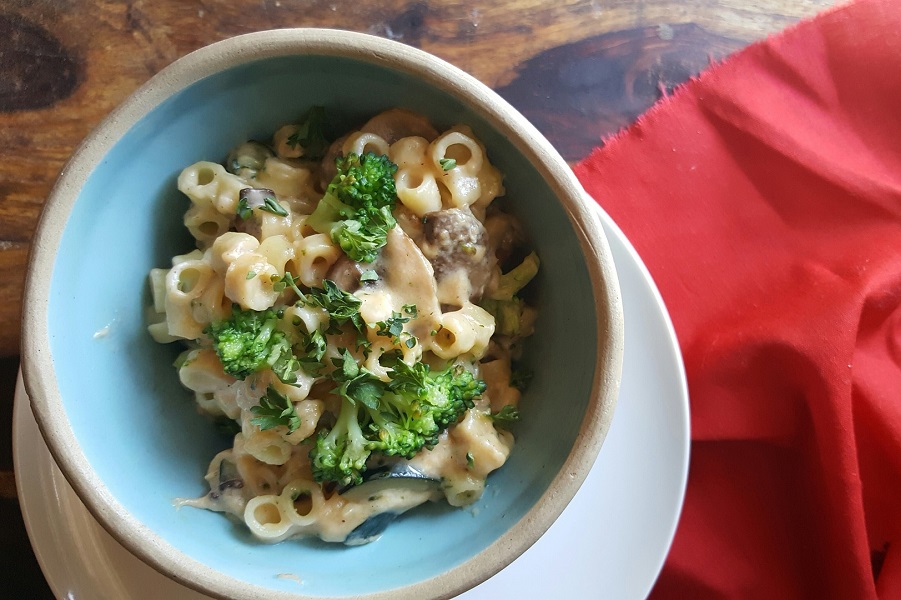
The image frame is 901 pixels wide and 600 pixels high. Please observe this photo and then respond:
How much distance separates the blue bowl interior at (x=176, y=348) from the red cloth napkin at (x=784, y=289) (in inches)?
24.4

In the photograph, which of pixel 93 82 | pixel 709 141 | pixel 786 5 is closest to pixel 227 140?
pixel 93 82

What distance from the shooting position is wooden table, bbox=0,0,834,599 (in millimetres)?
1836

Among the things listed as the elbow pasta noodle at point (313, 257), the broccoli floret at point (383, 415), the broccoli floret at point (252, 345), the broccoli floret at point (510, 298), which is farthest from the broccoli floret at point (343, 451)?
the broccoli floret at point (510, 298)

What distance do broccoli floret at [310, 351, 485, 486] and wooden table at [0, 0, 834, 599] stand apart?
0.87 m

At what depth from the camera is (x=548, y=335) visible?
5.20 ft

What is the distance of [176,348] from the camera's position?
61.7 inches

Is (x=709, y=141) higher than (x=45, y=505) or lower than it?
higher

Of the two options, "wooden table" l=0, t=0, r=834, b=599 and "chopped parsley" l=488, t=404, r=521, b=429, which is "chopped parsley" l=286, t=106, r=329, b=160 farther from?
"chopped parsley" l=488, t=404, r=521, b=429

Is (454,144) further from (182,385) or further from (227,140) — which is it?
(182,385)

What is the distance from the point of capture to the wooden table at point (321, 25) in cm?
184

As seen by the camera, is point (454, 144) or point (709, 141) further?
point (709, 141)

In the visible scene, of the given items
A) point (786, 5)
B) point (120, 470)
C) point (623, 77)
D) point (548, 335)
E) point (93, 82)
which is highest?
point (786, 5)

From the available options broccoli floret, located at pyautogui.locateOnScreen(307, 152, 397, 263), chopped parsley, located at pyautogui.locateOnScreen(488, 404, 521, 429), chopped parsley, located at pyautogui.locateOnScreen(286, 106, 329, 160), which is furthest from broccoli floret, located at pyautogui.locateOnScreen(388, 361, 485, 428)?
chopped parsley, located at pyautogui.locateOnScreen(286, 106, 329, 160)

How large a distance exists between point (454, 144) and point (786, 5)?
124 centimetres
